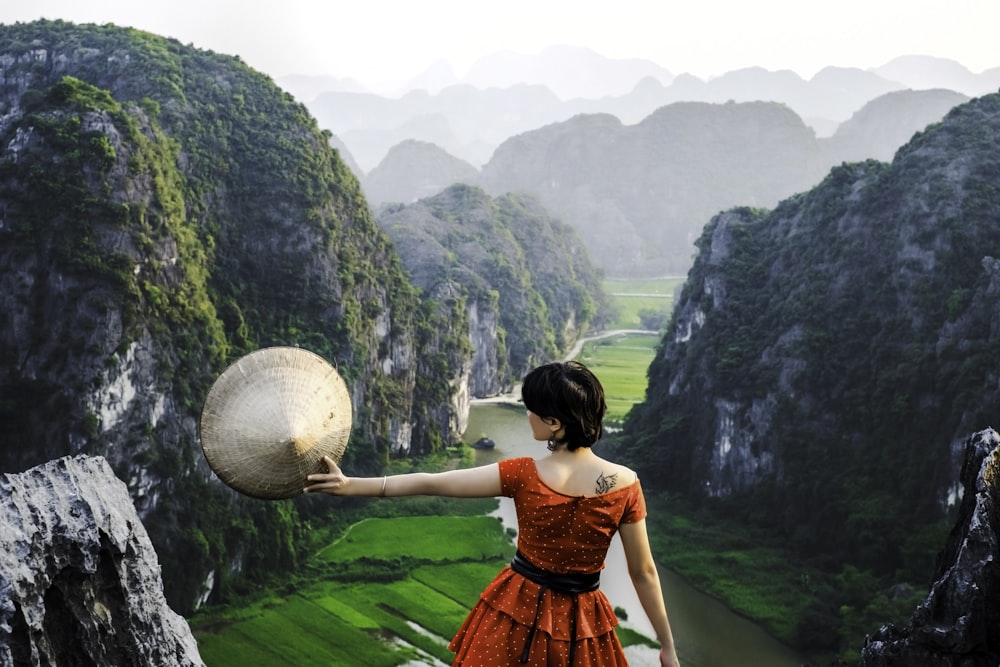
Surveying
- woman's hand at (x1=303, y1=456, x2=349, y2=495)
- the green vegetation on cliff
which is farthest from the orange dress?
the green vegetation on cliff

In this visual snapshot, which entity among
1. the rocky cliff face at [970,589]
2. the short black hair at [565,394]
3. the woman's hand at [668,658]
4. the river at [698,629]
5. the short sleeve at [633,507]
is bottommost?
the river at [698,629]

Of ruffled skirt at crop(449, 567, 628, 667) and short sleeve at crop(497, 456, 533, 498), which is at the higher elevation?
short sleeve at crop(497, 456, 533, 498)

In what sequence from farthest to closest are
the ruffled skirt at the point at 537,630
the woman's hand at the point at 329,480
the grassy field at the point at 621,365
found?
the grassy field at the point at 621,365 → the woman's hand at the point at 329,480 → the ruffled skirt at the point at 537,630

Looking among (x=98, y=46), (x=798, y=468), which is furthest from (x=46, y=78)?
(x=798, y=468)

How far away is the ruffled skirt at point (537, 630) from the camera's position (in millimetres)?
3602

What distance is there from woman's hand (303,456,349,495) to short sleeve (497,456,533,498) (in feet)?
2.25

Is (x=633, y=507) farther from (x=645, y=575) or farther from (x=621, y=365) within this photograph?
(x=621, y=365)

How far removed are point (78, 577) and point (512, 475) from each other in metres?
3.85

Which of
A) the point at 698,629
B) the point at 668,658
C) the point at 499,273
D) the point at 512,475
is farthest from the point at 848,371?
the point at 499,273

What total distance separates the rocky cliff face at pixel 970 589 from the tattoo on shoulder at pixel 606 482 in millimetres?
6173

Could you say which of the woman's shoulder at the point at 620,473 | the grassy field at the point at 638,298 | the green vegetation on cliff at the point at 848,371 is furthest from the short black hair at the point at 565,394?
the grassy field at the point at 638,298

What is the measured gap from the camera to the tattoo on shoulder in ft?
12.0

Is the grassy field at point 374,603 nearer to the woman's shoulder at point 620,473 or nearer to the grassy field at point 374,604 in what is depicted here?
the grassy field at point 374,604

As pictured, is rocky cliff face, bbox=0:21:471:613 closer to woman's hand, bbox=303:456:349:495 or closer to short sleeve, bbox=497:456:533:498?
woman's hand, bbox=303:456:349:495
